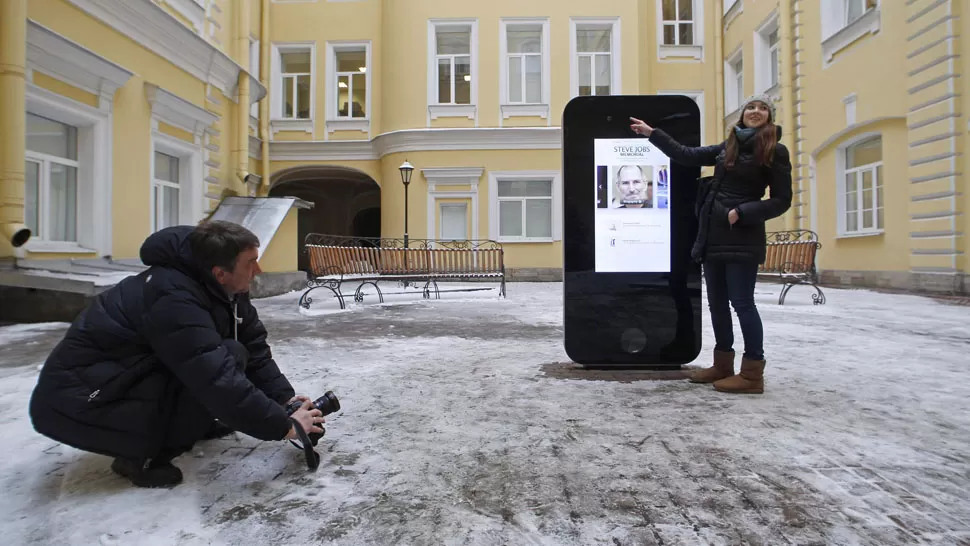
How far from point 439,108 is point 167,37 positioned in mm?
8752

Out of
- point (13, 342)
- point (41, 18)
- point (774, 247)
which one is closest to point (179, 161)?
point (41, 18)

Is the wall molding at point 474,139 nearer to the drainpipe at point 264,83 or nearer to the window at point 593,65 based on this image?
the window at point 593,65

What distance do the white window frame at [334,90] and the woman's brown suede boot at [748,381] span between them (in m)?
16.9

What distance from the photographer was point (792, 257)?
9.24m

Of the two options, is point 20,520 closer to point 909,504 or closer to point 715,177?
point 909,504

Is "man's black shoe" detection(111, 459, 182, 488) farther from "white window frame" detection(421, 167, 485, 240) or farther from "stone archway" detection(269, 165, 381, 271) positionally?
"stone archway" detection(269, 165, 381, 271)

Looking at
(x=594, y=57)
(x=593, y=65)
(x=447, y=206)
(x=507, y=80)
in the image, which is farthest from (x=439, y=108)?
(x=594, y=57)

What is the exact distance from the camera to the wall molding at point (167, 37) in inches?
331

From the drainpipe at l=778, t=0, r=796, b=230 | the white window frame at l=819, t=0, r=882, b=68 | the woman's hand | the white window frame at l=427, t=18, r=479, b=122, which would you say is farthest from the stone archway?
the woman's hand

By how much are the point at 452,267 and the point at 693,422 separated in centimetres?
839

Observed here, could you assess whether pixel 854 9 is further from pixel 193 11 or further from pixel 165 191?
pixel 165 191

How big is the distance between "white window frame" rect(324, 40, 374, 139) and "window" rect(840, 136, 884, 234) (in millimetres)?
13937

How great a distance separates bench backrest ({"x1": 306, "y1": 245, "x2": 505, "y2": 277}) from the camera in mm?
9039

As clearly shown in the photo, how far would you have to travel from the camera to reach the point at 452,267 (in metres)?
11.0
